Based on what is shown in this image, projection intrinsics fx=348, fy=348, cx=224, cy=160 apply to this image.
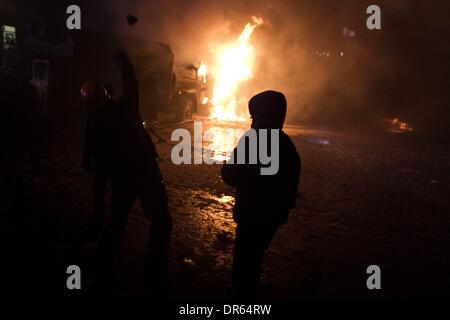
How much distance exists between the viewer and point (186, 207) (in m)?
5.61

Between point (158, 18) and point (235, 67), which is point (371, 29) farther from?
point (158, 18)

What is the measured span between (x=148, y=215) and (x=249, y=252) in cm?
112

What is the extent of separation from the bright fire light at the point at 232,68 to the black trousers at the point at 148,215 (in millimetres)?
20060

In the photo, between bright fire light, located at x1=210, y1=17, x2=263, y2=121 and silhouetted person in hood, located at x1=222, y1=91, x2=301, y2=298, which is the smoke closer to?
bright fire light, located at x1=210, y1=17, x2=263, y2=121

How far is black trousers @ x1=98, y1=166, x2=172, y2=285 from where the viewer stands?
3.15 meters

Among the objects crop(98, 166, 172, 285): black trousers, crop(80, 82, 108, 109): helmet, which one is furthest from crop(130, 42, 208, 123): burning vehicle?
crop(98, 166, 172, 285): black trousers

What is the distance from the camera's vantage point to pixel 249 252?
8.54 ft

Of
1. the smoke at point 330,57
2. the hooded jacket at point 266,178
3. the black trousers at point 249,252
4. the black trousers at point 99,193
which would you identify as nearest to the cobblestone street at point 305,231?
the black trousers at point 99,193

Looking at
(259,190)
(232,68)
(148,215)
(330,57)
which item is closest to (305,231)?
(148,215)

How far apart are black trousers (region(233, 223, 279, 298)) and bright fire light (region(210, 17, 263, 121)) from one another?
67.8ft

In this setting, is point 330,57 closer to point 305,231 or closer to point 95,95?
point 305,231

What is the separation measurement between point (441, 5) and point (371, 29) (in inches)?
219

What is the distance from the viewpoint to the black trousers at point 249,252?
8.39 feet
